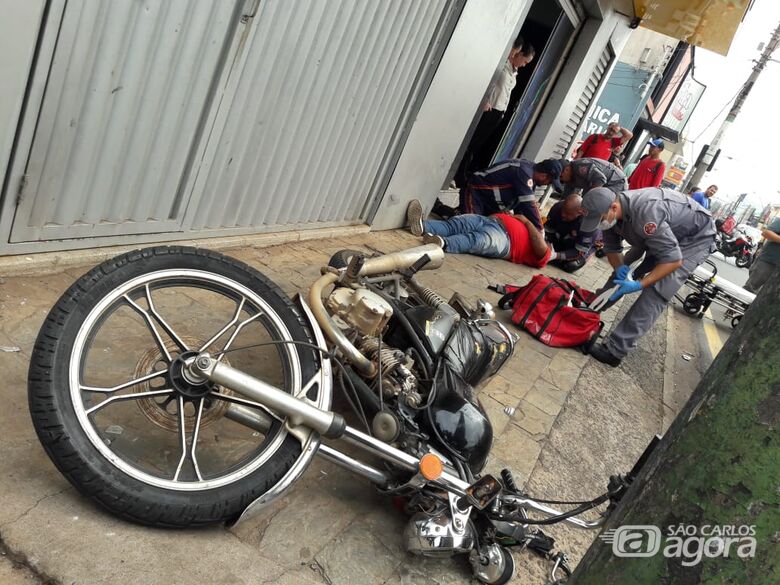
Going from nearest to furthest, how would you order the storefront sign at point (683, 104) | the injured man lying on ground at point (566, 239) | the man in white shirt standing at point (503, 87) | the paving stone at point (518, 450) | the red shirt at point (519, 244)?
the paving stone at point (518, 450), the red shirt at point (519, 244), the man in white shirt standing at point (503, 87), the injured man lying on ground at point (566, 239), the storefront sign at point (683, 104)

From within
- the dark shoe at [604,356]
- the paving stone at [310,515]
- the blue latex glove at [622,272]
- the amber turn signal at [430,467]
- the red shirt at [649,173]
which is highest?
the red shirt at [649,173]

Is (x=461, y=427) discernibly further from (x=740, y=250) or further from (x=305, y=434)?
(x=740, y=250)

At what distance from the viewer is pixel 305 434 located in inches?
75.8

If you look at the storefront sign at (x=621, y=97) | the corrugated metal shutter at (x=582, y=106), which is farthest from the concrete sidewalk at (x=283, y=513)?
the storefront sign at (x=621, y=97)

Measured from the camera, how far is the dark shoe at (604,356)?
5.25 metres

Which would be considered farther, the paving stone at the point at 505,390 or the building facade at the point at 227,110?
the paving stone at the point at 505,390

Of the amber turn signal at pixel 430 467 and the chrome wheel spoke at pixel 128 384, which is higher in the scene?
the amber turn signal at pixel 430 467

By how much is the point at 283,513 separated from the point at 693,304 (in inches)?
332

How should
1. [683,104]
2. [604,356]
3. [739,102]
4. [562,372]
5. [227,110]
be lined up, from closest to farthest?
[227,110] → [562,372] → [604,356] → [739,102] → [683,104]

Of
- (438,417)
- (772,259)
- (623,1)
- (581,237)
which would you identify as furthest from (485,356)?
(623,1)

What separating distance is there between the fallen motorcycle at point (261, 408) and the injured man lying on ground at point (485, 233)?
373 centimetres

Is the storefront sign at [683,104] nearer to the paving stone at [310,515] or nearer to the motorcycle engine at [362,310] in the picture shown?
the motorcycle engine at [362,310]

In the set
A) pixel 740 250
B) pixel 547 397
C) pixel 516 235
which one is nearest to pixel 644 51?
pixel 740 250

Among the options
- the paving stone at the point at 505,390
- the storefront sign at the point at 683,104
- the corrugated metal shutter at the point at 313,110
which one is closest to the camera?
the corrugated metal shutter at the point at 313,110
